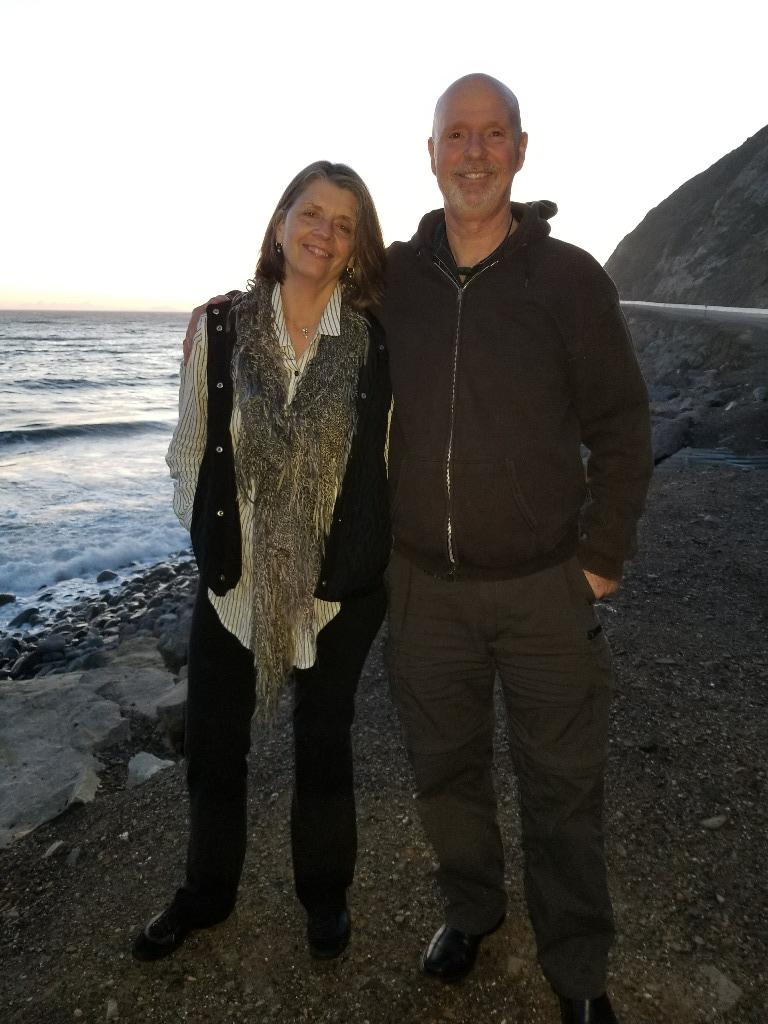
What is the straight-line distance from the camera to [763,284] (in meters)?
44.1

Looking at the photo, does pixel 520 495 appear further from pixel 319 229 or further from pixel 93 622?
pixel 93 622

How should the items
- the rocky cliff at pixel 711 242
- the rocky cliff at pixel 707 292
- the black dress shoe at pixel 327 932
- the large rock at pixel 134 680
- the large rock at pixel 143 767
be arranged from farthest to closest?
1. the rocky cliff at pixel 711 242
2. the rocky cliff at pixel 707 292
3. the large rock at pixel 134 680
4. the large rock at pixel 143 767
5. the black dress shoe at pixel 327 932

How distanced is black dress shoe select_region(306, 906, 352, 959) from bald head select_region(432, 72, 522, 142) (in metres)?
2.78

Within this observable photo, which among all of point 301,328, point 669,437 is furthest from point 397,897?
point 669,437

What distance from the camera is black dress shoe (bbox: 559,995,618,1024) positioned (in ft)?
7.69

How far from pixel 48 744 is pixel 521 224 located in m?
4.53

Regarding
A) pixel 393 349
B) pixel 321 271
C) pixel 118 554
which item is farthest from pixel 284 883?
pixel 118 554

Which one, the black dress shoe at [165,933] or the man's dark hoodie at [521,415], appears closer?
the man's dark hoodie at [521,415]

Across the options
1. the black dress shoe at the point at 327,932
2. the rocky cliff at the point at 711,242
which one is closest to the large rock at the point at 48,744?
the black dress shoe at the point at 327,932

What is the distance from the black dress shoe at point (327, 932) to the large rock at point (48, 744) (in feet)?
6.34

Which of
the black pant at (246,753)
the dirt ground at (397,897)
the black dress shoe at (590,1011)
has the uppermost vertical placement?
the black pant at (246,753)

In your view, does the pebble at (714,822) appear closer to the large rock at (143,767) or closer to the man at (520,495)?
the man at (520,495)

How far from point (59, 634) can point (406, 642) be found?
6988 millimetres

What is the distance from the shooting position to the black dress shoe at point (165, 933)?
273 cm
